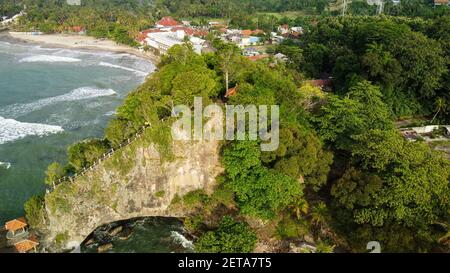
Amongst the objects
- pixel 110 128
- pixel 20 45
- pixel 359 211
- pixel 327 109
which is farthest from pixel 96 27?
pixel 359 211

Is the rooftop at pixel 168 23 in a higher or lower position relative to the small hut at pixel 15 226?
higher

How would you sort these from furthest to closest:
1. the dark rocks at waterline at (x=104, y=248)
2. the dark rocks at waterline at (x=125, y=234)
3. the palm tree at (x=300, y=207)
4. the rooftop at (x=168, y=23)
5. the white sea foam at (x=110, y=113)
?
1. the rooftop at (x=168, y=23)
2. the white sea foam at (x=110, y=113)
3. the dark rocks at waterline at (x=125, y=234)
4. the palm tree at (x=300, y=207)
5. the dark rocks at waterline at (x=104, y=248)

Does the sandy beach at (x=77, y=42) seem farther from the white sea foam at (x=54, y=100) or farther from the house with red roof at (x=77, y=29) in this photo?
the white sea foam at (x=54, y=100)

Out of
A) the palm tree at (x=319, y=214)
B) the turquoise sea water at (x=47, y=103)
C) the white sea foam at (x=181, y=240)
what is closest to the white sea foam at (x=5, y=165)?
the turquoise sea water at (x=47, y=103)

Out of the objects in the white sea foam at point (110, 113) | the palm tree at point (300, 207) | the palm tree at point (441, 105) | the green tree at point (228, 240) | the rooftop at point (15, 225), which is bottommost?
the green tree at point (228, 240)

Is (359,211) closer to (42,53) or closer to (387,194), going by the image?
(387,194)
